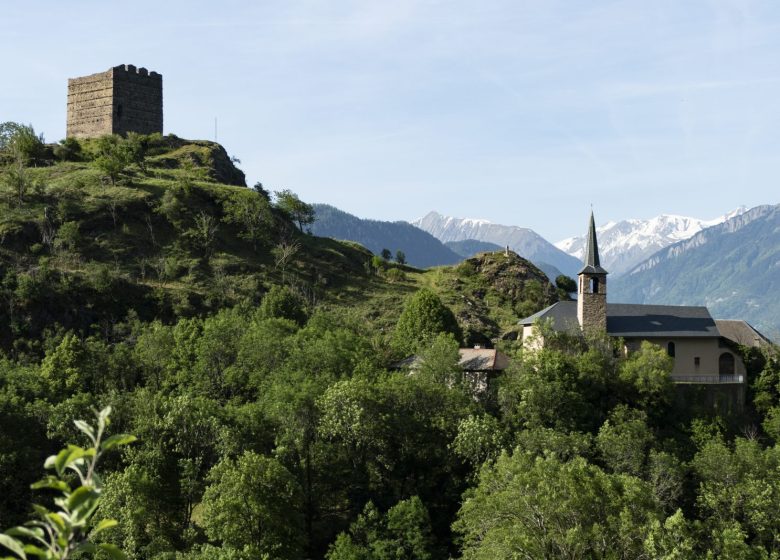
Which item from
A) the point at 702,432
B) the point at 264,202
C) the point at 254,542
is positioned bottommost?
the point at 254,542

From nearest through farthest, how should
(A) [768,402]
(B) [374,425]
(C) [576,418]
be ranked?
(B) [374,425]
(C) [576,418]
(A) [768,402]

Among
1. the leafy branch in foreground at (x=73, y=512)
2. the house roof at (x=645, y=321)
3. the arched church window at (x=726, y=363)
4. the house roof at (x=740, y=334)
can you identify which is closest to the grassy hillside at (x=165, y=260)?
the house roof at (x=645, y=321)

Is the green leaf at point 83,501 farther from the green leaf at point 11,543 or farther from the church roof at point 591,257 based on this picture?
the church roof at point 591,257

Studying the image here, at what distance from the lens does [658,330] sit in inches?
2741

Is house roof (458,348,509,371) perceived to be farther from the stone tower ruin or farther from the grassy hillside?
the stone tower ruin

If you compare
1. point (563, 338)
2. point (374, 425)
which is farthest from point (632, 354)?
point (374, 425)

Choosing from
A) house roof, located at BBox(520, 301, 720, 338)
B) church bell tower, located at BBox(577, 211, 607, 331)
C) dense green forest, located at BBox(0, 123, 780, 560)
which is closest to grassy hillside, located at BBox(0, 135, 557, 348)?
dense green forest, located at BBox(0, 123, 780, 560)

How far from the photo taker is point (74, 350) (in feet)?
201

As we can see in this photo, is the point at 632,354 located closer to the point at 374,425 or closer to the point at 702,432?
the point at 702,432

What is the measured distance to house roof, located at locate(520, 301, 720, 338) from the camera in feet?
227

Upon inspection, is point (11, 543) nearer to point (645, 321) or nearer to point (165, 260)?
point (645, 321)

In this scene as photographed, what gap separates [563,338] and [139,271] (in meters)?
37.3

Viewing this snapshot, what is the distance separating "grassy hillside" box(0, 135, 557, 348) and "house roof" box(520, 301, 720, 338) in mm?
12523

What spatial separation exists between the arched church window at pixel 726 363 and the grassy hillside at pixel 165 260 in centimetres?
1997
